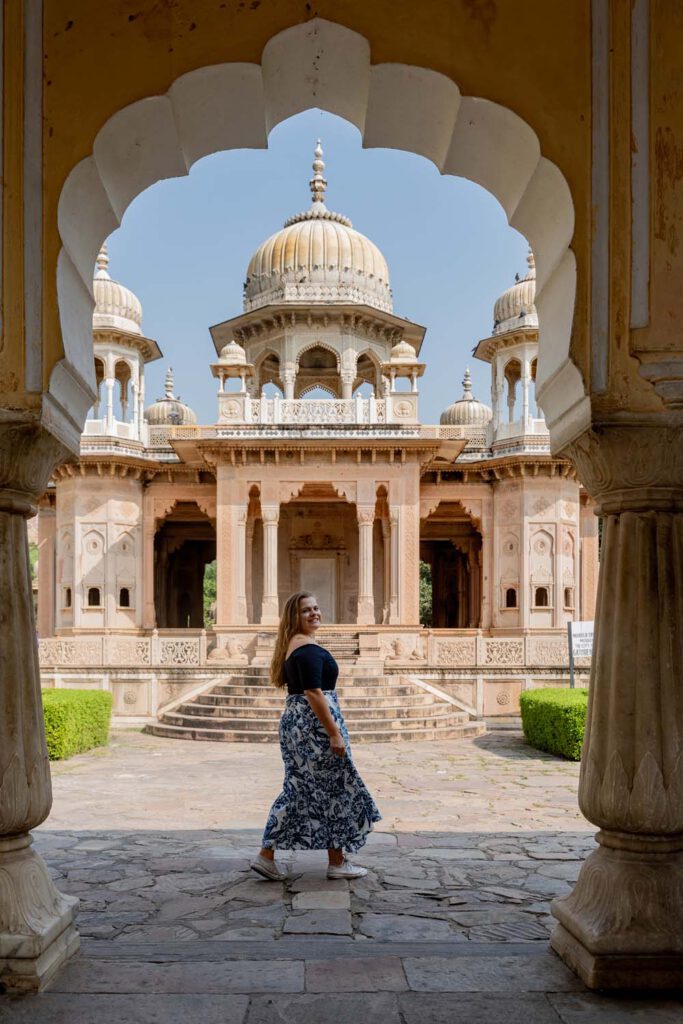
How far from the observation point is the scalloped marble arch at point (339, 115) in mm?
3604

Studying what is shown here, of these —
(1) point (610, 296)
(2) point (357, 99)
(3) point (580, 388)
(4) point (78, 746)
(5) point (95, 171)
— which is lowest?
(4) point (78, 746)

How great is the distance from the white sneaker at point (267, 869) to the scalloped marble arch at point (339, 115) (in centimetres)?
247

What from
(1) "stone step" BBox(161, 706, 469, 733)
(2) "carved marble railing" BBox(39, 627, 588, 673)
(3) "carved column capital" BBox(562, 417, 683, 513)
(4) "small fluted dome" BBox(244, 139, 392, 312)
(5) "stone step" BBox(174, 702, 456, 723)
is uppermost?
(4) "small fluted dome" BBox(244, 139, 392, 312)

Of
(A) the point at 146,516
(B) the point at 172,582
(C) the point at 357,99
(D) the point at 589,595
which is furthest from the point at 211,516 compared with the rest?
(C) the point at 357,99

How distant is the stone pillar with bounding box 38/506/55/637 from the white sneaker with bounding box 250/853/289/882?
61.4ft

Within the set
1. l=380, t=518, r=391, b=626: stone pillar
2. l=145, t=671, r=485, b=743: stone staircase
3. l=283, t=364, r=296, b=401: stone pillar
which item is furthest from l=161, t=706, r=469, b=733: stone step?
l=283, t=364, r=296, b=401: stone pillar

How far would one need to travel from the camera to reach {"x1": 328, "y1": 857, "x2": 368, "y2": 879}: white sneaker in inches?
186

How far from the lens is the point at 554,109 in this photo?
11.7 feet

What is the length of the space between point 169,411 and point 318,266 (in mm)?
8646

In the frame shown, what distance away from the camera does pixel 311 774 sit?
4.62 meters

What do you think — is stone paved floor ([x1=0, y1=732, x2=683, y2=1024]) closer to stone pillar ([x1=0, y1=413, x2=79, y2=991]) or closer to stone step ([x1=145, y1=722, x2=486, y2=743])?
stone pillar ([x1=0, y1=413, x2=79, y2=991])

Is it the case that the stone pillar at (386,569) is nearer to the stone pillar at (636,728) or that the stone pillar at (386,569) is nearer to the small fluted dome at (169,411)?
the small fluted dome at (169,411)

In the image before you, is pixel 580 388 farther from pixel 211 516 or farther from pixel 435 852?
pixel 211 516

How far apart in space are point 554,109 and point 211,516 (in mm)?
18056
